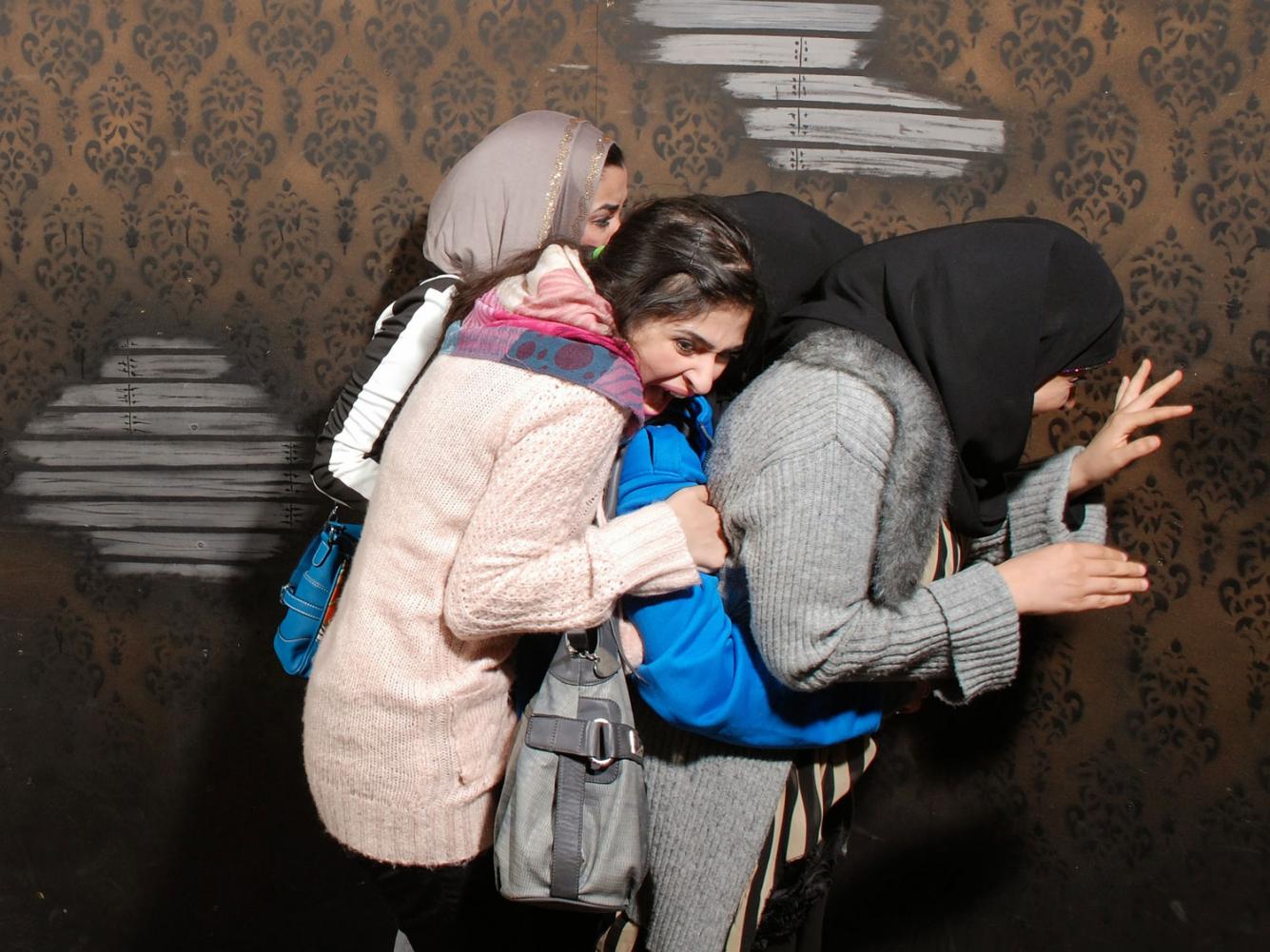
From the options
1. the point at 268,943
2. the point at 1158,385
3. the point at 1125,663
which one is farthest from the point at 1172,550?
the point at 268,943

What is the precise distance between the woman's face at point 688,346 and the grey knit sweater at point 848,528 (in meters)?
0.08

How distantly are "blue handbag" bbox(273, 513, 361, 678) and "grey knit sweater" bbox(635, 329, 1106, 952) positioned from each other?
84 cm

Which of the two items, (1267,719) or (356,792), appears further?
(1267,719)

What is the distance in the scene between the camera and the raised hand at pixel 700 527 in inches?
58.8

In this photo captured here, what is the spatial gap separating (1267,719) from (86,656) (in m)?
2.69

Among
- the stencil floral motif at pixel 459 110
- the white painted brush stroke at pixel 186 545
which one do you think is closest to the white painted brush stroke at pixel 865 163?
the stencil floral motif at pixel 459 110

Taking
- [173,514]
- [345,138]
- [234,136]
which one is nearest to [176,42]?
[234,136]

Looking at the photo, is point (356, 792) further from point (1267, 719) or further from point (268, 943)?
point (1267, 719)

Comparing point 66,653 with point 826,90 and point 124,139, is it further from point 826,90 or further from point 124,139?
point 826,90

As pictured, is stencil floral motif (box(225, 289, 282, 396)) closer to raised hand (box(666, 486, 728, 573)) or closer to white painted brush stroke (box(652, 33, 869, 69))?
white painted brush stroke (box(652, 33, 869, 69))

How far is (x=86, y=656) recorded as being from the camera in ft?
9.05

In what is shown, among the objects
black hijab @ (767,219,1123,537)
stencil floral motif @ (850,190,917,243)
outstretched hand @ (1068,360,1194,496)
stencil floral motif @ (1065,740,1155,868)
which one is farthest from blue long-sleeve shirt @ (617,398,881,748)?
stencil floral motif @ (1065,740,1155,868)

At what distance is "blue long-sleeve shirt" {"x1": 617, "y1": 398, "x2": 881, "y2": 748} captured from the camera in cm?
149

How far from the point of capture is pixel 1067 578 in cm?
151
